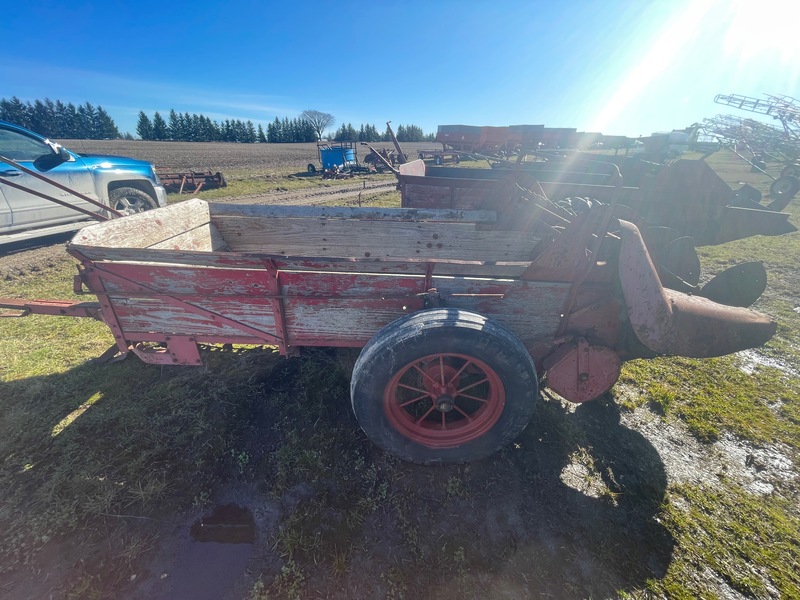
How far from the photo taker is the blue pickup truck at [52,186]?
543cm

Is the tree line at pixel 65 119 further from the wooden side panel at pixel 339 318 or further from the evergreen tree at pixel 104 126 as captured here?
the wooden side panel at pixel 339 318

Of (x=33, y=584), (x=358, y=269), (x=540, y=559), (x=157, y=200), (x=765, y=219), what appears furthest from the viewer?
(x=157, y=200)

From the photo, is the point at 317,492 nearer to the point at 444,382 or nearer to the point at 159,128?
the point at 444,382

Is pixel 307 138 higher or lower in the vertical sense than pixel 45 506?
higher

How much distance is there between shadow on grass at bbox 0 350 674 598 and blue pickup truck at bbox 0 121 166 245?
452 cm

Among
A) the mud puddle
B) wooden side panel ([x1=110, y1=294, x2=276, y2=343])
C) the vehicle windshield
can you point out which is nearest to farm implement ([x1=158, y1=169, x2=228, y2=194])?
the vehicle windshield

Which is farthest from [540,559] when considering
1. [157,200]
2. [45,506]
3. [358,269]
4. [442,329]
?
[157,200]

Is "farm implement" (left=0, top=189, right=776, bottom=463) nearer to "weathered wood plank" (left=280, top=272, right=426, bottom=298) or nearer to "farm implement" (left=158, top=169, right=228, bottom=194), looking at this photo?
"weathered wood plank" (left=280, top=272, right=426, bottom=298)

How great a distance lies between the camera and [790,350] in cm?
398

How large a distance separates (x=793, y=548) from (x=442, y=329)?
256 centimetres

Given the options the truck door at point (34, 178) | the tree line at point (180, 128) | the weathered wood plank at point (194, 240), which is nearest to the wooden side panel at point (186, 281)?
the weathered wood plank at point (194, 240)

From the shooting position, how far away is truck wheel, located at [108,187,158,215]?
22.4 feet

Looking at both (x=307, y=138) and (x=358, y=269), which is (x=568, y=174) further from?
(x=307, y=138)

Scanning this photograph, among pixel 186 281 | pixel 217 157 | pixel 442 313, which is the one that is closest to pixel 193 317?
pixel 186 281
